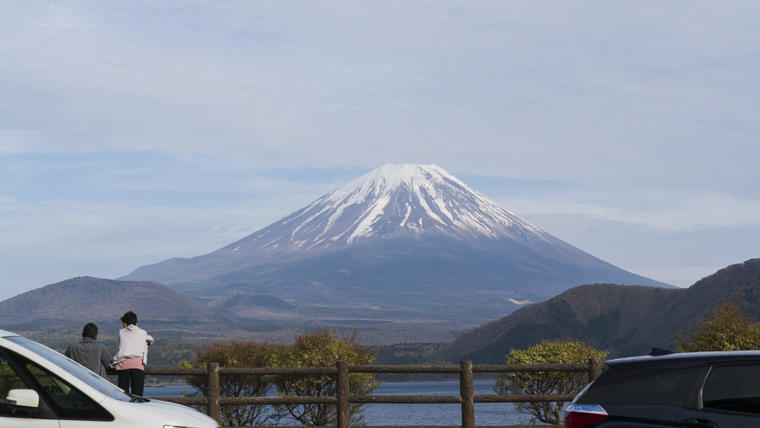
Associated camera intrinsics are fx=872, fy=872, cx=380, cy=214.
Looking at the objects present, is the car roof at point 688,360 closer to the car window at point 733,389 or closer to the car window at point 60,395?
the car window at point 733,389

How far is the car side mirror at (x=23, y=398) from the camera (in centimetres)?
658

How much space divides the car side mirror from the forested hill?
368 feet

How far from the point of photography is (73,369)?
7.68m

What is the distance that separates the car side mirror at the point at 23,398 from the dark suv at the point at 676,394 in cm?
433

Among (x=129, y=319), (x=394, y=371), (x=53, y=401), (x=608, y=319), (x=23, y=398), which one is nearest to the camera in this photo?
(x=23, y=398)

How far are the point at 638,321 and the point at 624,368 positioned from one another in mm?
136509

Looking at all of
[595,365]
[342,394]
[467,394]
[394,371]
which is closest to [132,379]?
[342,394]

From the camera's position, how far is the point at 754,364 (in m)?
6.96

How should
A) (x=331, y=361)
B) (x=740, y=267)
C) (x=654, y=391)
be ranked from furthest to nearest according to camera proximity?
(x=740, y=267) → (x=331, y=361) → (x=654, y=391)

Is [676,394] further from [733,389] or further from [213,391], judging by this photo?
[213,391]

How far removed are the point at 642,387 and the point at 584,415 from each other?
54 centimetres

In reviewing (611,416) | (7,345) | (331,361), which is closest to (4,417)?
(7,345)

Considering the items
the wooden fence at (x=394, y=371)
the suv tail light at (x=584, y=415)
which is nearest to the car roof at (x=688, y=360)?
the suv tail light at (x=584, y=415)

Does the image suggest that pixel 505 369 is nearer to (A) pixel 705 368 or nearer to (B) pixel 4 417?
(A) pixel 705 368
